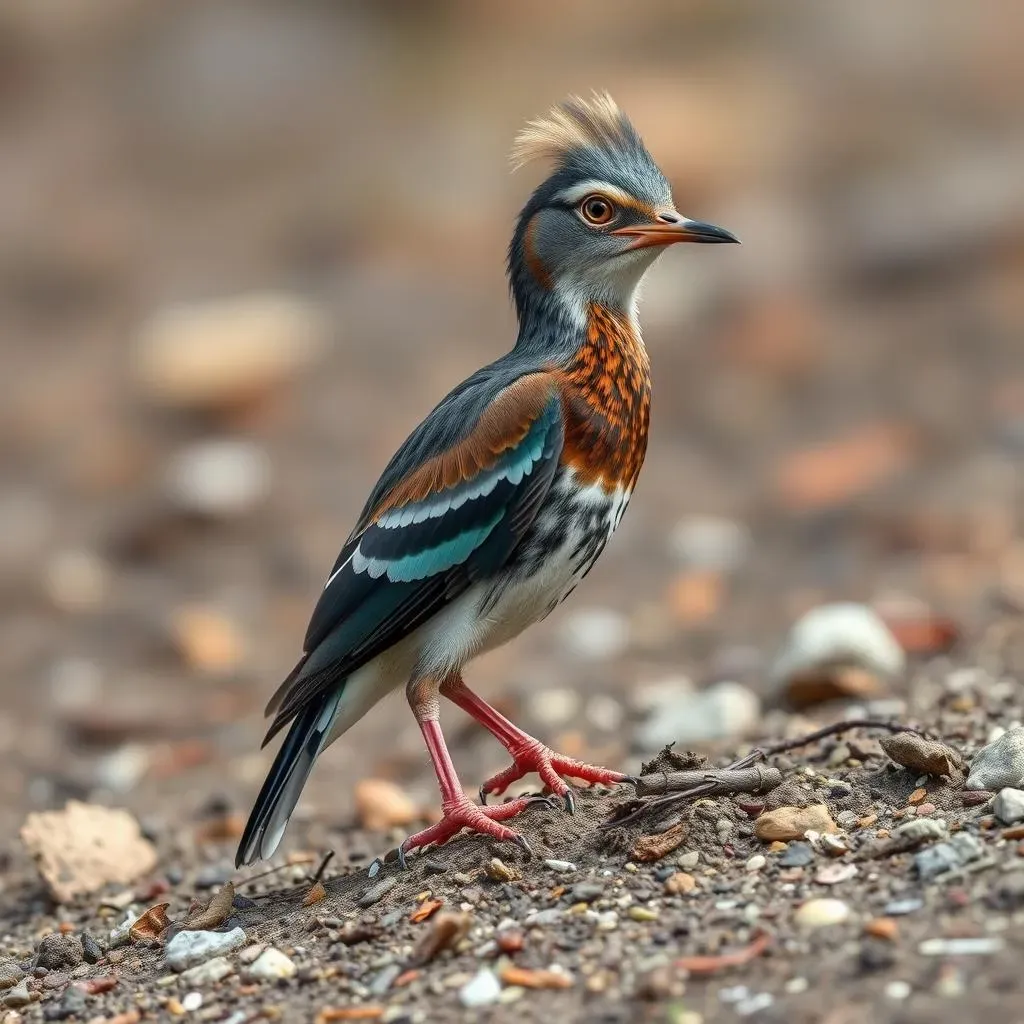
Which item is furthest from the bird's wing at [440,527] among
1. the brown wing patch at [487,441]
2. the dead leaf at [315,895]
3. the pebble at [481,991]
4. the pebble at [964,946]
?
the pebble at [964,946]

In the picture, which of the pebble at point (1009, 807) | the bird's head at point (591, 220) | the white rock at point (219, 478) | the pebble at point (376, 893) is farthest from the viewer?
the white rock at point (219, 478)

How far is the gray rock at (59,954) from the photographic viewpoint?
6000 mm

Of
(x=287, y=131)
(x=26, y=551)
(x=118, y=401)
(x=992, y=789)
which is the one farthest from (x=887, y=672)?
(x=287, y=131)

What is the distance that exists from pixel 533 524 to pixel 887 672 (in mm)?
3037

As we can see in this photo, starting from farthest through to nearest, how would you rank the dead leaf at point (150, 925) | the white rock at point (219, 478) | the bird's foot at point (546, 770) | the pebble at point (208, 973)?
the white rock at point (219, 478)
the bird's foot at point (546, 770)
the dead leaf at point (150, 925)
the pebble at point (208, 973)

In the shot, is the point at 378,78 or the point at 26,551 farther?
the point at 378,78

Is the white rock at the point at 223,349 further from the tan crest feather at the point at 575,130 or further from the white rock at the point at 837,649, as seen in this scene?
the tan crest feather at the point at 575,130

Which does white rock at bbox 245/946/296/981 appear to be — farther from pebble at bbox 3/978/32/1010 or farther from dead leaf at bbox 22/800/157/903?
dead leaf at bbox 22/800/157/903

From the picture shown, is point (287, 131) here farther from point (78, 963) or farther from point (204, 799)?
point (78, 963)

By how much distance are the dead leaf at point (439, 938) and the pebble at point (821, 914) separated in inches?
42.1

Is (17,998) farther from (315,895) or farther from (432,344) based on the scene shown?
(432,344)

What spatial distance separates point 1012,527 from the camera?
11.6m

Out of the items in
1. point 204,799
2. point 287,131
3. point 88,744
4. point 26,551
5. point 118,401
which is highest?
point 287,131

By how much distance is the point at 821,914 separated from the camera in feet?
15.5
